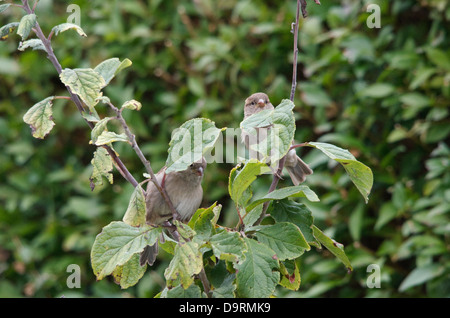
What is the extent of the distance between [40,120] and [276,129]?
1.44ft

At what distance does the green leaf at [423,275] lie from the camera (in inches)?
82.5

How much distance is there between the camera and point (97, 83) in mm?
966

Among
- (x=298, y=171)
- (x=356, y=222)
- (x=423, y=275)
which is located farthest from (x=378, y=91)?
(x=423, y=275)

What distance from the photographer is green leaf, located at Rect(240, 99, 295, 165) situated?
0.87m

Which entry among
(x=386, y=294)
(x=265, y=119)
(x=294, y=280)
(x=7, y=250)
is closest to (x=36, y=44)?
(x=265, y=119)

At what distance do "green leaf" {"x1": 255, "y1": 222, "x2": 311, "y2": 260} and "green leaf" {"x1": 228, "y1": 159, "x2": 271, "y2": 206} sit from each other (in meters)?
0.08

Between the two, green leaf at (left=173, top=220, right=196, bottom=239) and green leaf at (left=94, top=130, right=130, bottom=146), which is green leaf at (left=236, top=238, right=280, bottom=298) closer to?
green leaf at (left=173, top=220, right=196, bottom=239)

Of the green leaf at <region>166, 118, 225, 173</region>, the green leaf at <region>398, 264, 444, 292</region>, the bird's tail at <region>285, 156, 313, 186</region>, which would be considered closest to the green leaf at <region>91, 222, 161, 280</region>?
the green leaf at <region>166, 118, 225, 173</region>

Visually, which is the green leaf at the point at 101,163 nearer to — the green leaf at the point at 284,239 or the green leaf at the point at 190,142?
the green leaf at the point at 190,142

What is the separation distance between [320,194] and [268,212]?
1.54 meters

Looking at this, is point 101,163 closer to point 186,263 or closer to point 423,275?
point 186,263

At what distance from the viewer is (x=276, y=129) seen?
0.88 m

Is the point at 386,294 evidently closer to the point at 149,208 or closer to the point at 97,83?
the point at 149,208

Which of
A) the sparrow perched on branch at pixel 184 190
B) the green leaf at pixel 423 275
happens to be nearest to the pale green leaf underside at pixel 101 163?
the sparrow perched on branch at pixel 184 190
